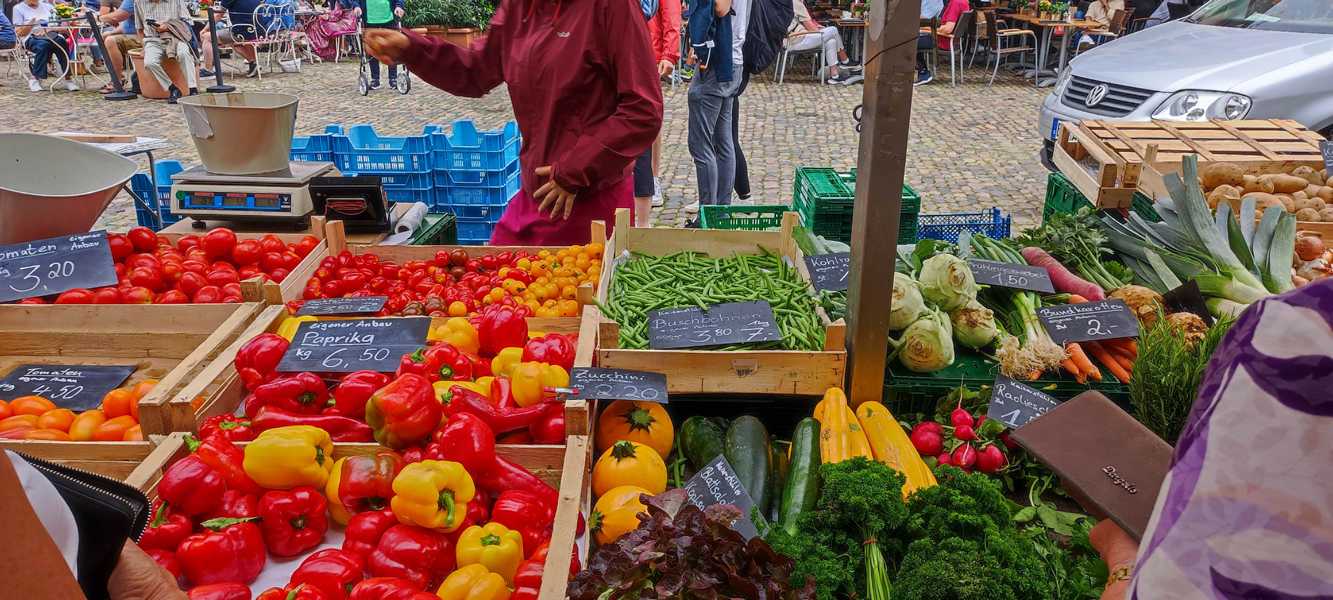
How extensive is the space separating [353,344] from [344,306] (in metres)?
0.52

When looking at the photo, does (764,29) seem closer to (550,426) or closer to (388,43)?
(388,43)

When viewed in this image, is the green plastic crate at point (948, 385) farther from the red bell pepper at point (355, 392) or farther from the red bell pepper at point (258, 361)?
the red bell pepper at point (258, 361)

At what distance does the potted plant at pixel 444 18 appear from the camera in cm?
1467

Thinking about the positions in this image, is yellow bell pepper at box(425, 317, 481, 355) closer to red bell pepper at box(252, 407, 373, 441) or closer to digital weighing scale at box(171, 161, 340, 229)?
red bell pepper at box(252, 407, 373, 441)

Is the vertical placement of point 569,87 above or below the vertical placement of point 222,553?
above

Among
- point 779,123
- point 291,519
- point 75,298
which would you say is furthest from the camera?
point 779,123

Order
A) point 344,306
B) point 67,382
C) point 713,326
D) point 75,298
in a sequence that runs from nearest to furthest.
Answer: point 713,326 → point 67,382 → point 344,306 → point 75,298

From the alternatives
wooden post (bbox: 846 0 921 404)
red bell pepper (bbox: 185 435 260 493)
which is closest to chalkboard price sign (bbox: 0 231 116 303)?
red bell pepper (bbox: 185 435 260 493)

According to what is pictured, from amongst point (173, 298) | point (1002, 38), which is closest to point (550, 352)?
point (173, 298)

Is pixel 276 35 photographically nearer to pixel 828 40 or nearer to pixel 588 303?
pixel 828 40

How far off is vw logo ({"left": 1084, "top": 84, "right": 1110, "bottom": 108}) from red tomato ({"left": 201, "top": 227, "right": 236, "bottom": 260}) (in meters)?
7.27

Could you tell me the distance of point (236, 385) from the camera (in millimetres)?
2615

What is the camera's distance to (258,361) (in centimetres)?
261

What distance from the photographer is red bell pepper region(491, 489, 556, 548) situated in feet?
6.84
